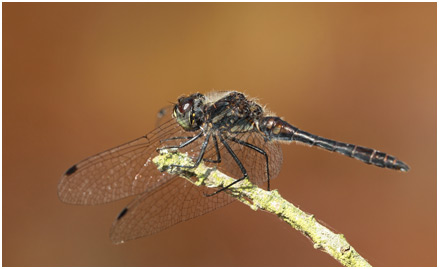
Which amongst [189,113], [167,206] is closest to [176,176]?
[167,206]

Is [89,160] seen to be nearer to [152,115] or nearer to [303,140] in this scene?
[303,140]

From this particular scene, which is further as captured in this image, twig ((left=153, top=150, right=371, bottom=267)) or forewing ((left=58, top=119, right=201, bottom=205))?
forewing ((left=58, top=119, right=201, bottom=205))

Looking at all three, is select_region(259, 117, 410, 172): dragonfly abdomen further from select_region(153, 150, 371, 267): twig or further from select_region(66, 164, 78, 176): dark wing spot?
select_region(66, 164, 78, 176): dark wing spot

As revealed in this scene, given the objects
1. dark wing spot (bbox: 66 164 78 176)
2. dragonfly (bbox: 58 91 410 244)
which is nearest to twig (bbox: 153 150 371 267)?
dragonfly (bbox: 58 91 410 244)

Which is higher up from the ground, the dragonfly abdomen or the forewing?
the dragonfly abdomen

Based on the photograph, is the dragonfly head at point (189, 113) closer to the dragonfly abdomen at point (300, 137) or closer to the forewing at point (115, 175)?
the forewing at point (115, 175)

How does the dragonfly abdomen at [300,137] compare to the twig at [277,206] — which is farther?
the dragonfly abdomen at [300,137]

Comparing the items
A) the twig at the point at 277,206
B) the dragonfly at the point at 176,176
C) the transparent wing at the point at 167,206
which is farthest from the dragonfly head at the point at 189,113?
the twig at the point at 277,206
